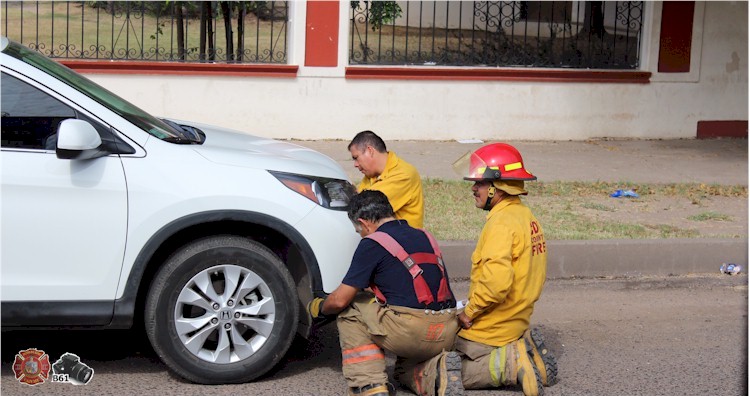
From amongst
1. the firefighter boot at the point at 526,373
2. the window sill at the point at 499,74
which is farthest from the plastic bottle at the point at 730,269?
the window sill at the point at 499,74

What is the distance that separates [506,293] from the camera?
5277mm

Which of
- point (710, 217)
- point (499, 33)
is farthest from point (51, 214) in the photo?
point (499, 33)

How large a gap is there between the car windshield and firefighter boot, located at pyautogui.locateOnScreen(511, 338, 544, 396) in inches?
83.0

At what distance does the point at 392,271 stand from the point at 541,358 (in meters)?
0.98

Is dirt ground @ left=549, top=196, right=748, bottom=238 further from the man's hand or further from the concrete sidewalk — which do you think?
the man's hand

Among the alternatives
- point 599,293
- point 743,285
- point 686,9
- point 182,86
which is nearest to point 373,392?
point 599,293

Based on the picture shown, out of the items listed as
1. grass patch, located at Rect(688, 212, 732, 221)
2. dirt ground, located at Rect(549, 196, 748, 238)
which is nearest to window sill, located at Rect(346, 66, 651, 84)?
dirt ground, located at Rect(549, 196, 748, 238)

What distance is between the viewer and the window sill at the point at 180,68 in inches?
491

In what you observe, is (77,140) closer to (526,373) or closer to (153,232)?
(153,232)

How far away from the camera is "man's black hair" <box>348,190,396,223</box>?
5.28m

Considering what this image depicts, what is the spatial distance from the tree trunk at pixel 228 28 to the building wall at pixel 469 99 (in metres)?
0.34

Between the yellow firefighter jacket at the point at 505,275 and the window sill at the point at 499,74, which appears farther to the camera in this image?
the window sill at the point at 499,74

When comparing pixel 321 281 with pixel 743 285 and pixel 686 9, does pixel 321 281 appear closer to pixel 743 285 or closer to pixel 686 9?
pixel 743 285

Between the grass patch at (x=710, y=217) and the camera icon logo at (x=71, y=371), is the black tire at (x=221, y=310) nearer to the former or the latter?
the camera icon logo at (x=71, y=371)
